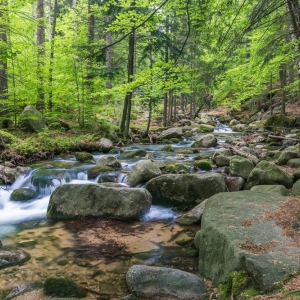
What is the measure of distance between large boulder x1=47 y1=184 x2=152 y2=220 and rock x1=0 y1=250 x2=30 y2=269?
5.94ft

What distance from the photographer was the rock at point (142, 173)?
8448mm

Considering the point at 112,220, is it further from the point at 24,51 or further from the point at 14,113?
the point at 24,51

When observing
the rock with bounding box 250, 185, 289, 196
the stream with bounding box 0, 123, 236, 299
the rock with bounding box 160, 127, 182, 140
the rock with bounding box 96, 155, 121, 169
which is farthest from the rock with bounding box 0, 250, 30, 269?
the rock with bounding box 160, 127, 182, 140

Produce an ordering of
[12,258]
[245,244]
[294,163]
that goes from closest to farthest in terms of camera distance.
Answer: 1. [245,244]
2. [12,258]
3. [294,163]

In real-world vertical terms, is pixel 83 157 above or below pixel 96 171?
above

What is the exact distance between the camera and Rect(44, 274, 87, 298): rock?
3.83 metres

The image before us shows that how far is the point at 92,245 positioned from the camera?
5414 mm

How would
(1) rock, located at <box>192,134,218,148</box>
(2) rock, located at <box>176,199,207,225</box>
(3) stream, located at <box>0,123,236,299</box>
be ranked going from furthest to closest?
(1) rock, located at <box>192,134,218,148</box> < (2) rock, located at <box>176,199,207,225</box> < (3) stream, located at <box>0,123,236,299</box>

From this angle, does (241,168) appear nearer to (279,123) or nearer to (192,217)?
(192,217)

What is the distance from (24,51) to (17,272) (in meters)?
10.8

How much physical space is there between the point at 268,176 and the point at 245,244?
4.43 m

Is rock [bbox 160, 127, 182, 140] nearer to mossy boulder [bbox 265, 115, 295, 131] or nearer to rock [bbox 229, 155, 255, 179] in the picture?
mossy boulder [bbox 265, 115, 295, 131]

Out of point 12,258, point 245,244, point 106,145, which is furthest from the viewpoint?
point 106,145

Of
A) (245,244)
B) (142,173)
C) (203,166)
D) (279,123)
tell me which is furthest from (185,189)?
(279,123)
